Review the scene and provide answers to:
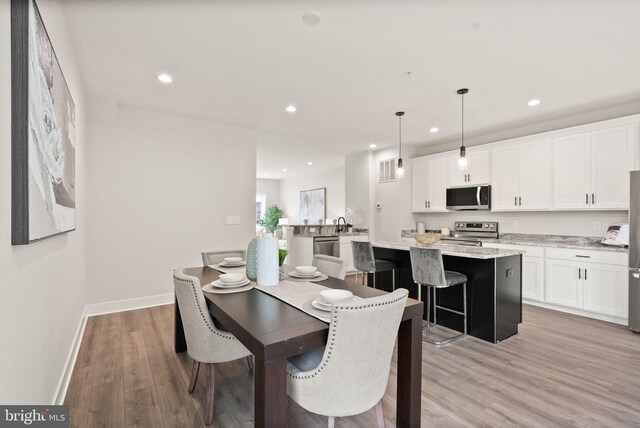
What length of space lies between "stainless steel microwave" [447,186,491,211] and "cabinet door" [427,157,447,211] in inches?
5.2

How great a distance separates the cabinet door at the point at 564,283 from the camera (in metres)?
3.70

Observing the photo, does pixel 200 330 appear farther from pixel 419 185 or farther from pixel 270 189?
pixel 270 189

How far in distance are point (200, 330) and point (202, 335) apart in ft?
0.10

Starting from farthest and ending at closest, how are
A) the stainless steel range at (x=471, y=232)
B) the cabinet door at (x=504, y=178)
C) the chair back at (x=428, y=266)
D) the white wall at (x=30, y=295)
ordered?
the stainless steel range at (x=471, y=232) < the cabinet door at (x=504, y=178) < the chair back at (x=428, y=266) < the white wall at (x=30, y=295)

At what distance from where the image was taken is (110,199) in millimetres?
3781

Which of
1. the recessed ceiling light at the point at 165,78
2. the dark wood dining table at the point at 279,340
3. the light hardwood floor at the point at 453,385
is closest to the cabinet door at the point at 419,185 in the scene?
the light hardwood floor at the point at 453,385

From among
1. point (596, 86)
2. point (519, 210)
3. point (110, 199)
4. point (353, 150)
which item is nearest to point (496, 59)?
point (596, 86)

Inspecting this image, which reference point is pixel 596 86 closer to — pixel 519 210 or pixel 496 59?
pixel 496 59

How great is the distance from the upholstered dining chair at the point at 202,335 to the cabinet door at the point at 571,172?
427 cm

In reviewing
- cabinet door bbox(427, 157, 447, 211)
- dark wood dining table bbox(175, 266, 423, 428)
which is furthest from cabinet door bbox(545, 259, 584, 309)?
dark wood dining table bbox(175, 266, 423, 428)

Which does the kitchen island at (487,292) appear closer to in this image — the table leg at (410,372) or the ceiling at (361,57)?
the table leg at (410,372)

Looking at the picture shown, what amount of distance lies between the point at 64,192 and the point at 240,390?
1.67 m

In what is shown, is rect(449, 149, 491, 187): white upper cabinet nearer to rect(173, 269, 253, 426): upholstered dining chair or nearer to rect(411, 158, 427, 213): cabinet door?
rect(411, 158, 427, 213): cabinet door

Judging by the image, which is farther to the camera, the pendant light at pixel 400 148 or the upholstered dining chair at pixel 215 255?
the pendant light at pixel 400 148
